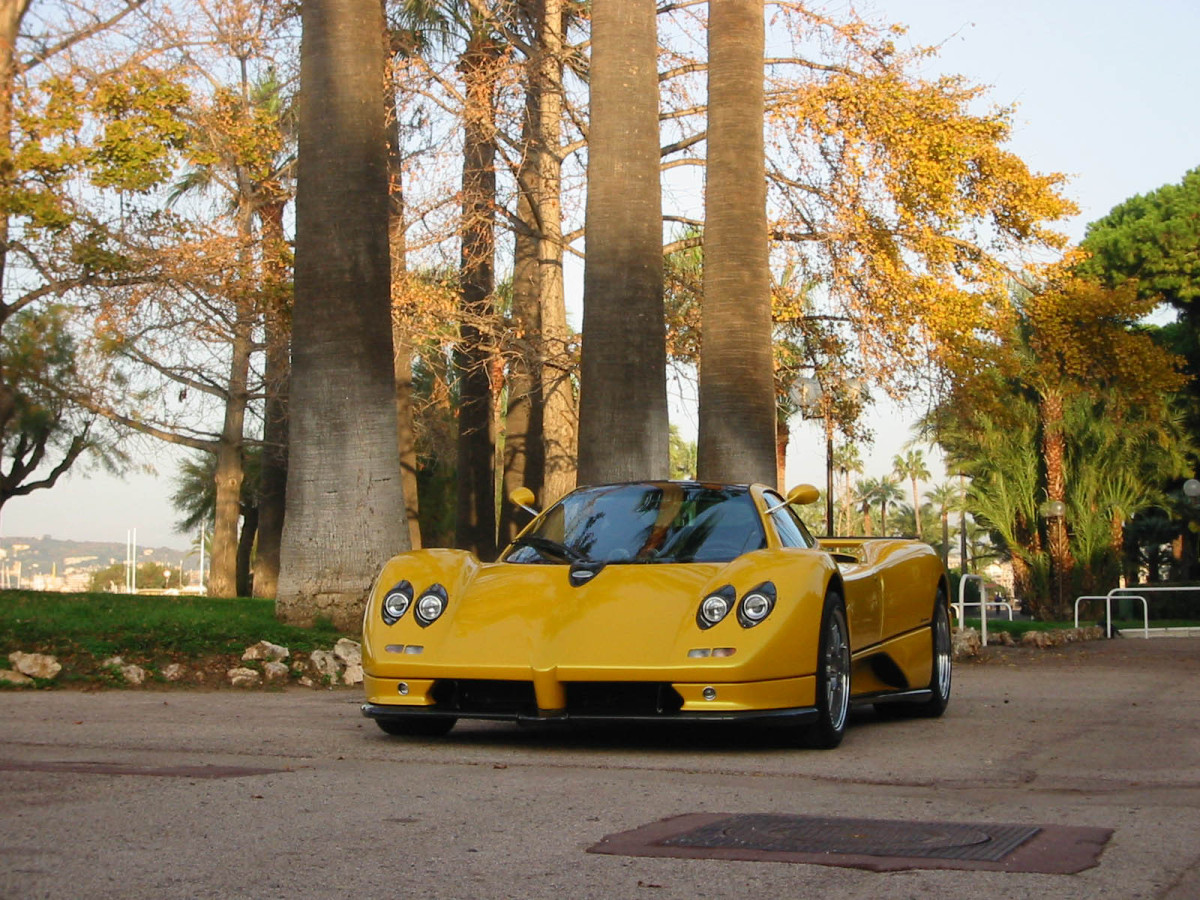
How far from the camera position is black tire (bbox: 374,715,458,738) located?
25.8ft

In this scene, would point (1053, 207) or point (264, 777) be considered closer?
point (264, 777)

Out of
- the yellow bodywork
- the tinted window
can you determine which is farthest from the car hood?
the tinted window

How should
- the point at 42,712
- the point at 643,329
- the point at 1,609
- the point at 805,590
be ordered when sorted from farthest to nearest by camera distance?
1. the point at 643,329
2. the point at 1,609
3. the point at 42,712
4. the point at 805,590

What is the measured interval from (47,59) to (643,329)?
37.4 ft

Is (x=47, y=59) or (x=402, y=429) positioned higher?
(x=47, y=59)

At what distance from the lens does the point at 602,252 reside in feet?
46.9

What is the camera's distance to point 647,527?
28.4ft

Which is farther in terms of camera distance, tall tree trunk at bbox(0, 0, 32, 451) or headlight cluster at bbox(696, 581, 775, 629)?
tall tree trunk at bbox(0, 0, 32, 451)

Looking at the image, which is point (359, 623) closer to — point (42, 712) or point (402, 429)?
point (42, 712)

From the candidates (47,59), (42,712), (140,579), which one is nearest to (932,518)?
(140,579)

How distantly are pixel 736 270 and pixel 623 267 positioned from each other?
1.96 meters

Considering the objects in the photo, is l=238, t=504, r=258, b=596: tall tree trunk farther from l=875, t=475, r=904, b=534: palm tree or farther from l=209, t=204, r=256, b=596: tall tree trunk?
l=875, t=475, r=904, b=534: palm tree

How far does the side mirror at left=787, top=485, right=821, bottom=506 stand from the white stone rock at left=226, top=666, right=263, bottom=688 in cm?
442

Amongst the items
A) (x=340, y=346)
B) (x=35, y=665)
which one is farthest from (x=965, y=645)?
(x=35, y=665)
